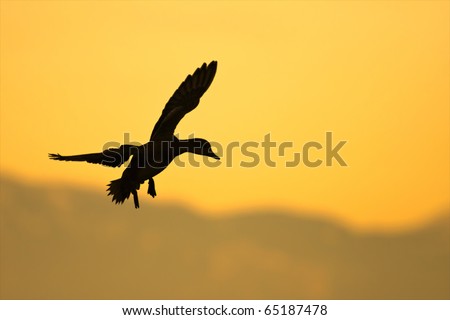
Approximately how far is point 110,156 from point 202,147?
4.85 ft

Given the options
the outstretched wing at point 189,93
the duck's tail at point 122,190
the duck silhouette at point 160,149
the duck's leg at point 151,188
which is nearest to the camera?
the duck silhouette at point 160,149

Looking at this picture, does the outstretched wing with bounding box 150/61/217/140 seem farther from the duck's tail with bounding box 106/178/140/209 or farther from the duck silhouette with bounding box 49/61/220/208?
the duck's tail with bounding box 106/178/140/209

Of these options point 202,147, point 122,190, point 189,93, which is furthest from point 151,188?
point 189,93

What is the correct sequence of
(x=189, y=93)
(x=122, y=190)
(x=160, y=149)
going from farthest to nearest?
(x=189, y=93), (x=122, y=190), (x=160, y=149)

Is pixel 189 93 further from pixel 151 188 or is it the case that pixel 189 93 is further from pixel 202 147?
pixel 151 188

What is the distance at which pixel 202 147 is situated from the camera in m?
12.9

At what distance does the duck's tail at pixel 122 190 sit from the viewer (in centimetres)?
1311

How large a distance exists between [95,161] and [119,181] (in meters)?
0.49

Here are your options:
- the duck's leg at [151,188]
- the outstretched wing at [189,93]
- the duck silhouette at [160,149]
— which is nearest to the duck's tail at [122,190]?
the duck silhouette at [160,149]

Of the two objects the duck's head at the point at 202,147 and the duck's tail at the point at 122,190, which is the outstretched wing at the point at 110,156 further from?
the duck's head at the point at 202,147

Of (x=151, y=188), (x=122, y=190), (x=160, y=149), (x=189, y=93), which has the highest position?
(x=189, y=93)
